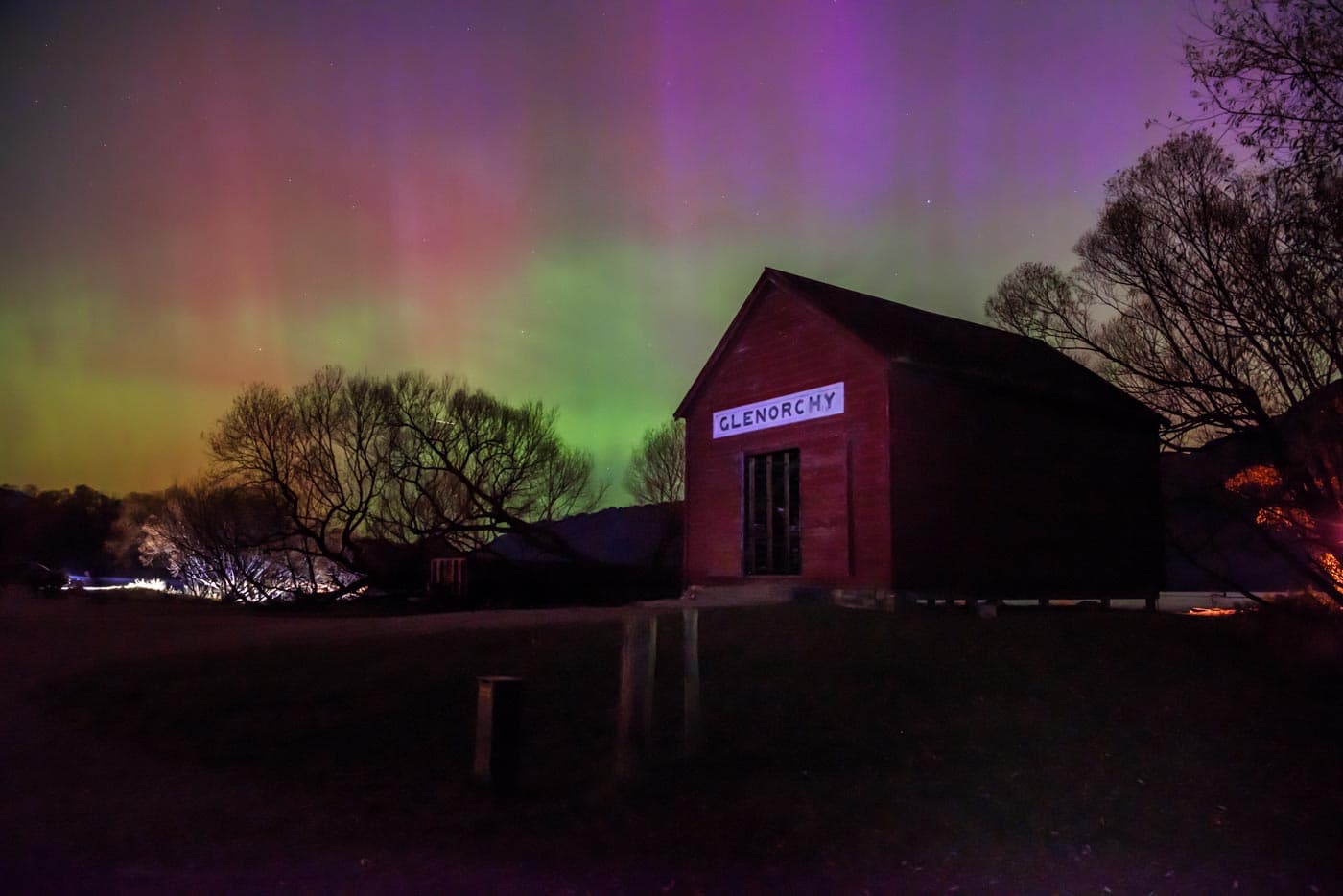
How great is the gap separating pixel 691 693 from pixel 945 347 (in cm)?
1232

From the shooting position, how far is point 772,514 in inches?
758

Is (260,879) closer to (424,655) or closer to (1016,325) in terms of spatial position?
(424,655)

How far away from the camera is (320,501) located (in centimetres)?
3744

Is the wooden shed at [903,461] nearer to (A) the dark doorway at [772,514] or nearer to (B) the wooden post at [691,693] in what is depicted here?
(A) the dark doorway at [772,514]

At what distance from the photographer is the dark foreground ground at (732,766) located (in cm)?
A: 621

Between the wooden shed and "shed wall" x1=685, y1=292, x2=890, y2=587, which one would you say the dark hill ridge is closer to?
"shed wall" x1=685, y1=292, x2=890, y2=587

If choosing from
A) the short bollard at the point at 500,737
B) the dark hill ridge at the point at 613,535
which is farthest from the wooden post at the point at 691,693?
the dark hill ridge at the point at 613,535

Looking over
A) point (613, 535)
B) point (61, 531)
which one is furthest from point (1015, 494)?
point (61, 531)

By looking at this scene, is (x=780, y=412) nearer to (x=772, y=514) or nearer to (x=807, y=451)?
(x=807, y=451)

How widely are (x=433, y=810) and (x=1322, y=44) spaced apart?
11487 millimetres

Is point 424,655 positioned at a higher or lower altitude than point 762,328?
lower

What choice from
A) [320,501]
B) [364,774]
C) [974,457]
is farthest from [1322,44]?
[320,501]

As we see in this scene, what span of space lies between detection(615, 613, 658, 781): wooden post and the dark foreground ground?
23cm

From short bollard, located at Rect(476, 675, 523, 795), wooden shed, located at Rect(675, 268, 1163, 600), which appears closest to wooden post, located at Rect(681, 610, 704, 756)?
short bollard, located at Rect(476, 675, 523, 795)
